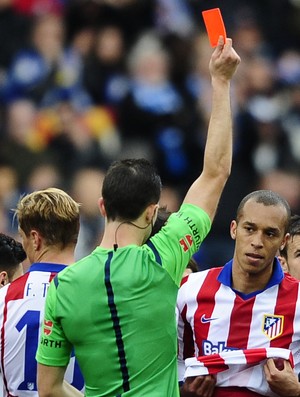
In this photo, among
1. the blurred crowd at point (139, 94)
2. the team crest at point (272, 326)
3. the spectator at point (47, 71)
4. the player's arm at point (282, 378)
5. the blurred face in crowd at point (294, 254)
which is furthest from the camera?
the spectator at point (47, 71)

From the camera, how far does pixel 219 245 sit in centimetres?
964

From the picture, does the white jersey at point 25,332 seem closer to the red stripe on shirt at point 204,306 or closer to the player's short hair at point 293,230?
the red stripe on shirt at point 204,306

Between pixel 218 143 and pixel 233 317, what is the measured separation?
1152 millimetres

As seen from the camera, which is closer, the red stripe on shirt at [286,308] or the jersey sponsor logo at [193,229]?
the jersey sponsor logo at [193,229]

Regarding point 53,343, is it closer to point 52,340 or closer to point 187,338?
point 52,340

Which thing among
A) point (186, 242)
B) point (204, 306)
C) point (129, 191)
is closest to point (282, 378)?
point (204, 306)

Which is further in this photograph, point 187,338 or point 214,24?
point 187,338

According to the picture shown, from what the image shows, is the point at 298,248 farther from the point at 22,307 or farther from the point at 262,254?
the point at 22,307

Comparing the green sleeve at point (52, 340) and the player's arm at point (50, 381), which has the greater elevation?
the green sleeve at point (52, 340)

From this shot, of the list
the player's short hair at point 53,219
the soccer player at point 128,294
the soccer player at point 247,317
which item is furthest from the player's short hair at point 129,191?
the soccer player at point 247,317

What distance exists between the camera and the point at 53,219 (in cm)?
452

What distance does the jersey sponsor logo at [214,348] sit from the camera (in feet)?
14.8

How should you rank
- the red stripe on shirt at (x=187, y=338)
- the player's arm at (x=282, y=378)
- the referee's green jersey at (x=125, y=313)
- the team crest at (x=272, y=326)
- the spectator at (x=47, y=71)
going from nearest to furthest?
1. the referee's green jersey at (x=125, y=313)
2. the player's arm at (x=282, y=378)
3. the team crest at (x=272, y=326)
4. the red stripe on shirt at (x=187, y=338)
5. the spectator at (x=47, y=71)

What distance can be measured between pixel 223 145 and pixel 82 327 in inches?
34.9
